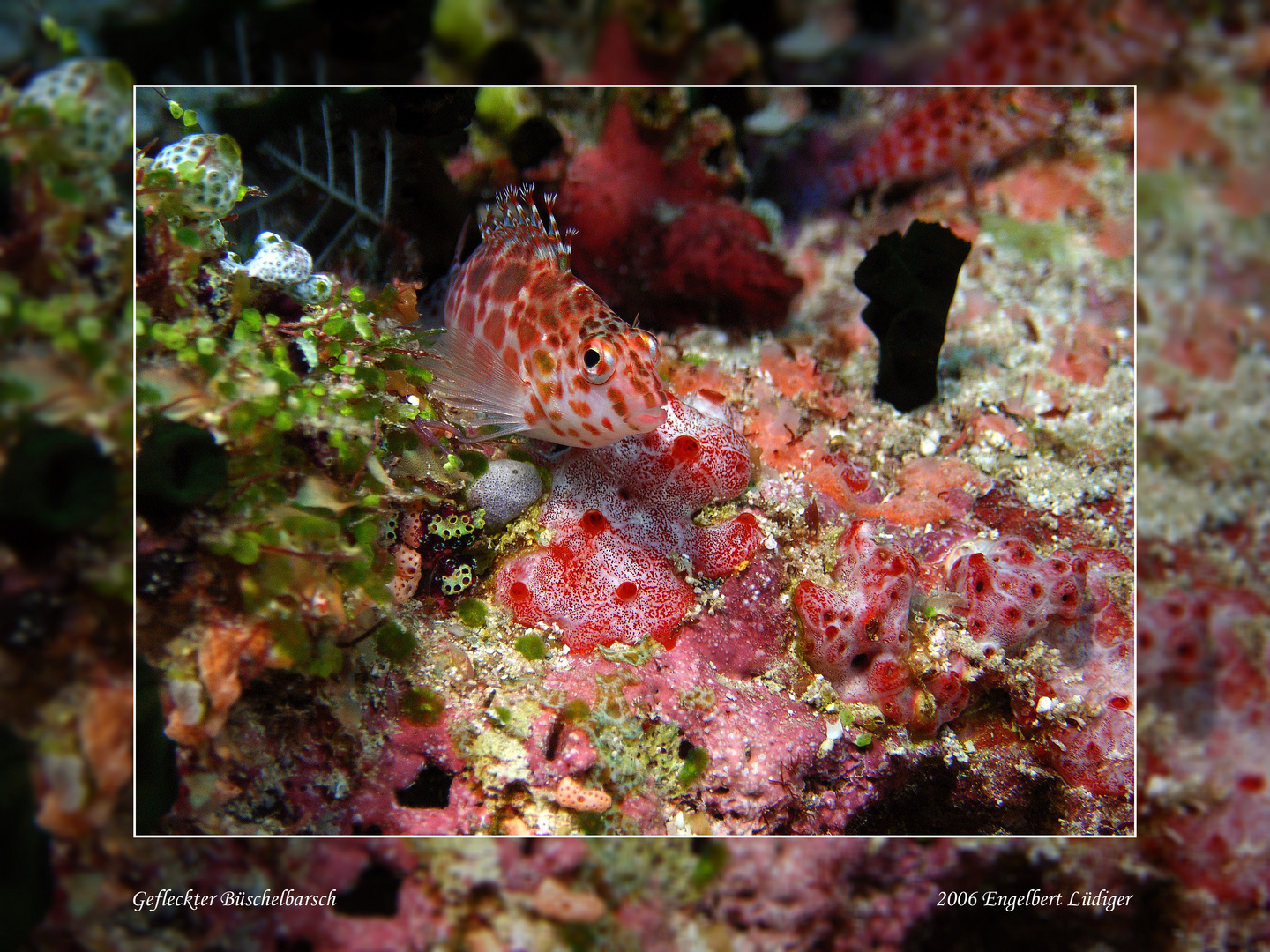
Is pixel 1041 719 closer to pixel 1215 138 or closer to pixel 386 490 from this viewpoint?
pixel 1215 138

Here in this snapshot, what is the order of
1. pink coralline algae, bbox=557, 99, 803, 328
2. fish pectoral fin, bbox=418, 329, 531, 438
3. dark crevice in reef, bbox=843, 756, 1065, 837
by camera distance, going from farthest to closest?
1. pink coralline algae, bbox=557, 99, 803, 328
2. fish pectoral fin, bbox=418, 329, 531, 438
3. dark crevice in reef, bbox=843, 756, 1065, 837

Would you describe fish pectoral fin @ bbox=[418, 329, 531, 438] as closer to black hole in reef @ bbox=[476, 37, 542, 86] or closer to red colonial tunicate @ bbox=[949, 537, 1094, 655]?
black hole in reef @ bbox=[476, 37, 542, 86]

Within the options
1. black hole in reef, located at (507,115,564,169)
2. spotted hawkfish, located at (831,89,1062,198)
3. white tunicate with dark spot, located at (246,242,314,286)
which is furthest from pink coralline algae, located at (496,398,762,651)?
spotted hawkfish, located at (831,89,1062,198)

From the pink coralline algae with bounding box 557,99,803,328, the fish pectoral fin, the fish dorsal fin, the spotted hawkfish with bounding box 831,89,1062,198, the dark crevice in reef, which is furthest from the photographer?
the spotted hawkfish with bounding box 831,89,1062,198

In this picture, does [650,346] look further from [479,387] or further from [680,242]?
[680,242]

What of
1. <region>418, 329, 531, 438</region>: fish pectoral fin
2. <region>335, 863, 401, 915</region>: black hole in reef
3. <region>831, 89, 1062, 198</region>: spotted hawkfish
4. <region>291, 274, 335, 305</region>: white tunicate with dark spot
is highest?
<region>831, 89, 1062, 198</region>: spotted hawkfish

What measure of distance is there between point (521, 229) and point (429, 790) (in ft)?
6.00

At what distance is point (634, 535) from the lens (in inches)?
80.3

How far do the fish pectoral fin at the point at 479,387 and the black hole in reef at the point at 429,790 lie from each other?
3.31 ft

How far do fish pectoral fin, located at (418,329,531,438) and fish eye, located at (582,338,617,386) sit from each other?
0.91 feet

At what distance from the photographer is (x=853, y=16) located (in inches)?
42.9

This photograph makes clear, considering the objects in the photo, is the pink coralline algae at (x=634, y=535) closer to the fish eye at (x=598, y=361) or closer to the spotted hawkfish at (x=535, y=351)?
the spotted hawkfish at (x=535, y=351)

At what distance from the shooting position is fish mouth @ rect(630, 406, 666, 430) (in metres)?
1.78

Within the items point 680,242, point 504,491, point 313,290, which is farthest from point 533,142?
point 504,491
